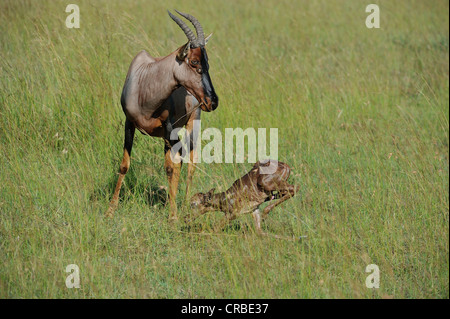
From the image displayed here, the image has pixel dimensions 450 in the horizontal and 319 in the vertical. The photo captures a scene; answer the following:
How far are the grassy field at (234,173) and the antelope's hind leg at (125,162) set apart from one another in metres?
0.09

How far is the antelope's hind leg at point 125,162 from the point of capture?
5609 mm

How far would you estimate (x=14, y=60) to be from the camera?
8.12m

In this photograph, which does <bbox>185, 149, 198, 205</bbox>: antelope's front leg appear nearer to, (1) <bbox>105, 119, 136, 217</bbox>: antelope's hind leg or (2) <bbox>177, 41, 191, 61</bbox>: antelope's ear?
(1) <bbox>105, 119, 136, 217</bbox>: antelope's hind leg

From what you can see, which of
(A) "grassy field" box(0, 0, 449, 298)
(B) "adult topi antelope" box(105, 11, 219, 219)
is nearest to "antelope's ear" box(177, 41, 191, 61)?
(B) "adult topi antelope" box(105, 11, 219, 219)

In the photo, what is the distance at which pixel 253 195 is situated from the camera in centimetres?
506

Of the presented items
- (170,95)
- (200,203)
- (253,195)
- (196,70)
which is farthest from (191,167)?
(196,70)

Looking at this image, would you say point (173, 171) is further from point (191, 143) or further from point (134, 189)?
point (134, 189)

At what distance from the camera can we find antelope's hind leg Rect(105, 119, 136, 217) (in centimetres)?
561

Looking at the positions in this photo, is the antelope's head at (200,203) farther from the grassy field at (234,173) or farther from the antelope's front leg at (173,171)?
the antelope's front leg at (173,171)

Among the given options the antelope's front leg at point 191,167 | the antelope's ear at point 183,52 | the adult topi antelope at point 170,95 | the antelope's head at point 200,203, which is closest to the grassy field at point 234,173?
the antelope's head at point 200,203

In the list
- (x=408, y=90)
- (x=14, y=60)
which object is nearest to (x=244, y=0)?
(x=408, y=90)

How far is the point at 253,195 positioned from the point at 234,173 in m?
1.49

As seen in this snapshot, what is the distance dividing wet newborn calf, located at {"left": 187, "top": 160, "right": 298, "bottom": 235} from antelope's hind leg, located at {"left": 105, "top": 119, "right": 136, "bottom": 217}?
894mm
